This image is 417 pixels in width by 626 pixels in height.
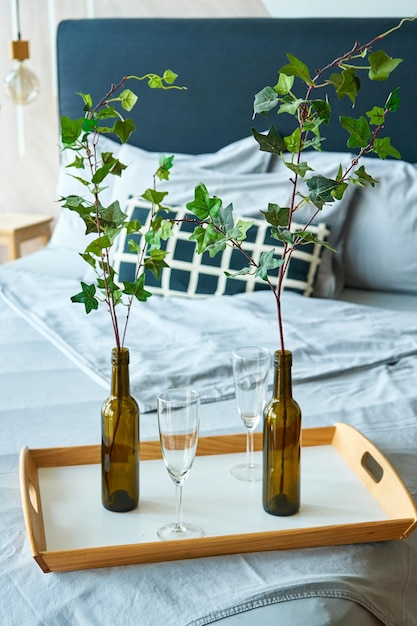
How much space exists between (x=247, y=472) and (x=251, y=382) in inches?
6.2

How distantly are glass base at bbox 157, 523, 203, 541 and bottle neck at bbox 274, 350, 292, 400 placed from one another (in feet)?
0.71

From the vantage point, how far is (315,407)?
1.71 metres

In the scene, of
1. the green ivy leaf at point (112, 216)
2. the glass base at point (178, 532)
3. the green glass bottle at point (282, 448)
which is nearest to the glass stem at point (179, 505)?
the glass base at point (178, 532)

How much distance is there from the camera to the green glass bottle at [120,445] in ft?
3.94

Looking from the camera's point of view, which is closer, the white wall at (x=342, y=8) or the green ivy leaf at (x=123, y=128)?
the green ivy leaf at (x=123, y=128)

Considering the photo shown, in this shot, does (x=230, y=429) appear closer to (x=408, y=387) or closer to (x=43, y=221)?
(x=408, y=387)

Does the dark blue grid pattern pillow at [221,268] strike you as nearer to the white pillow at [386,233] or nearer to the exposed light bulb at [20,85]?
the white pillow at [386,233]

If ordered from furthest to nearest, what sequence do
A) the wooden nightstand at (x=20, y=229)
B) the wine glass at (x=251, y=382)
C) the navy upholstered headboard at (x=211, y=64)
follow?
the wooden nightstand at (x=20, y=229)
the navy upholstered headboard at (x=211, y=64)
the wine glass at (x=251, y=382)

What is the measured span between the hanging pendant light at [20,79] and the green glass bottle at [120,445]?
2.38 meters

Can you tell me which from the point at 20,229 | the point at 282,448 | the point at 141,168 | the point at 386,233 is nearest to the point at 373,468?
the point at 282,448

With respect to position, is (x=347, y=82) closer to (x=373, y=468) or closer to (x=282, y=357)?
(x=282, y=357)

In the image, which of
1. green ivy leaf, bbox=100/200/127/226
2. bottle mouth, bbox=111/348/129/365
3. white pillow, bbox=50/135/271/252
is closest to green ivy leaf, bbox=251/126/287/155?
green ivy leaf, bbox=100/200/127/226

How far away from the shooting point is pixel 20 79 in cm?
330

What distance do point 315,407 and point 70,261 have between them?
1.35 m
